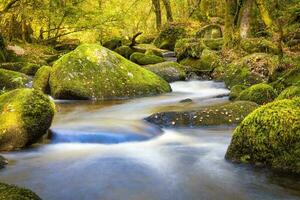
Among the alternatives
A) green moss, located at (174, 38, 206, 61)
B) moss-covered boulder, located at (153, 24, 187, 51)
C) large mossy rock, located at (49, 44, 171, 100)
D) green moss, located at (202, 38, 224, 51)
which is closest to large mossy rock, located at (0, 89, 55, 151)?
large mossy rock, located at (49, 44, 171, 100)

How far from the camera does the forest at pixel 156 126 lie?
4715 mm

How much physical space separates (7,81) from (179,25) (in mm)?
Answer: 14542

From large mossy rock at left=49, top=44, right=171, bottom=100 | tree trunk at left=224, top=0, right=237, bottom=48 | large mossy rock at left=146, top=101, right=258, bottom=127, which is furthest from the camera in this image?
tree trunk at left=224, top=0, right=237, bottom=48

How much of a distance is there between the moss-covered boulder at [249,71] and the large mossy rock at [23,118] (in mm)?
6550

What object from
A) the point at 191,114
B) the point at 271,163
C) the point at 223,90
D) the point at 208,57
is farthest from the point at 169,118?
the point at 208,57

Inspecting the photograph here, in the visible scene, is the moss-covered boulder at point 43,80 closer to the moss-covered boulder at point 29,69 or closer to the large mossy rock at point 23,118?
the moss-covered boulder at point 29,69

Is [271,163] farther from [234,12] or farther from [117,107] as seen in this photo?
[234,12]

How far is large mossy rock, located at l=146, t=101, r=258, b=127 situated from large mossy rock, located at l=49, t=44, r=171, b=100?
3626 mm

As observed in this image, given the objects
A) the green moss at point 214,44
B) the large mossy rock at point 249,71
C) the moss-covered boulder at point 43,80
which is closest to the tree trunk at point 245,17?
the green moss at point 214,44

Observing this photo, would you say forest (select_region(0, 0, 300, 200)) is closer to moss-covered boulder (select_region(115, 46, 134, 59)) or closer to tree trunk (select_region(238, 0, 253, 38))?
tree trunk (select_region(238, 0, 253, 38))

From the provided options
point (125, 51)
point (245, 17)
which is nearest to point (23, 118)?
point (245, 17)

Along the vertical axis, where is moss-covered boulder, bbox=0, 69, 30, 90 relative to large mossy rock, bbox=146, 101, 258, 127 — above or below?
above

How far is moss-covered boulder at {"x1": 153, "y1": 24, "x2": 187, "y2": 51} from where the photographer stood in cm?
2370

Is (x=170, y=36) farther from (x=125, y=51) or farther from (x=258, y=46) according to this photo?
(x=258, y=46)
